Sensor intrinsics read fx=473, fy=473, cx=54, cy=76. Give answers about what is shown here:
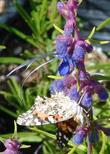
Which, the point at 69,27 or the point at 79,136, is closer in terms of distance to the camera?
the point at 69,27

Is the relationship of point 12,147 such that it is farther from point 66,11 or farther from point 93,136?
point 66,11

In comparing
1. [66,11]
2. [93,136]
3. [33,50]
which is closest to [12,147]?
[93,136]

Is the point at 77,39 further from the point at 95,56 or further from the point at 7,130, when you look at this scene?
the point at 95,56

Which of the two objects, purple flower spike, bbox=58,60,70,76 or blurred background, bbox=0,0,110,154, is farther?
blurred background, bbox=0,0,110,154

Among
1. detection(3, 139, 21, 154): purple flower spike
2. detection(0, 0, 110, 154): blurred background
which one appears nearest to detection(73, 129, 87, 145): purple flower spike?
detection(3, 139, 21, 154): purple flower spike

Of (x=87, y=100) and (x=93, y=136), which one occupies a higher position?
(x=87, y=100)

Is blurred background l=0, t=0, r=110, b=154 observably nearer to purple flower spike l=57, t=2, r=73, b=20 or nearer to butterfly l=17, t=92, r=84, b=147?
butterfly l=17, t=92, r=84, b=147
